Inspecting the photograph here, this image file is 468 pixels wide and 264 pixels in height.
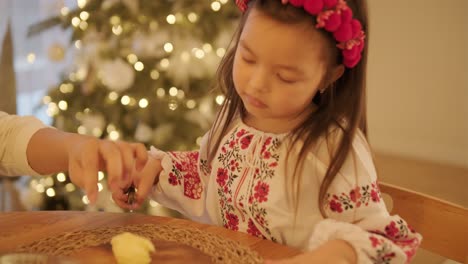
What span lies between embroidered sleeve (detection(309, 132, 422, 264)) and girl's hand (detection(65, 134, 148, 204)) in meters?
0.40

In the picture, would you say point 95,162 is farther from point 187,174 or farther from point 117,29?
point 117,29

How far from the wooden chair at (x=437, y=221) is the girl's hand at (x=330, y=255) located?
36cm

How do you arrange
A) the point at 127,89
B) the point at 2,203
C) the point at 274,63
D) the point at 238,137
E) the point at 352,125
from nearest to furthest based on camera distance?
the point at 274,63 < the point at 352,125 < the point at 238,137 < the point at 127,89 < the point at 2,203

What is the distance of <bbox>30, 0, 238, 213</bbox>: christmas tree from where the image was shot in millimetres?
2070

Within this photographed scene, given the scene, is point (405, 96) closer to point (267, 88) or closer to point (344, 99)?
point (344, 99)

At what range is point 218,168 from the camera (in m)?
1.16

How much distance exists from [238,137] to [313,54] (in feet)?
1.03

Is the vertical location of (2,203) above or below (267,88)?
below

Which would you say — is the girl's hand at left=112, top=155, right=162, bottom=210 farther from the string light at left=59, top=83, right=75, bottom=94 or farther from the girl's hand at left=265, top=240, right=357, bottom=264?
the string light at left=59, top=83, right=75, bottom=94

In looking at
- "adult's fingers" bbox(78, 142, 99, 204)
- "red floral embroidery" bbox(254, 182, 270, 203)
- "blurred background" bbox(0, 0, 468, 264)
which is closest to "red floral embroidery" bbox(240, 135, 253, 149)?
"red floral embroidery" bbox(254, 182, 270, 203)

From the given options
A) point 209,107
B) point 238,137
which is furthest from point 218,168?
point 209,107

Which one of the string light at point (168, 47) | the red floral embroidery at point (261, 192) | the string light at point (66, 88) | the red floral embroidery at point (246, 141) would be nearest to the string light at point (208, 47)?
the string light at point (168, 47)

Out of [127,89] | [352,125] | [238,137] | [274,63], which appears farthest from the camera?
[127,89]

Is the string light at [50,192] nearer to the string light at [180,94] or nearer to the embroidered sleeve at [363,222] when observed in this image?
the string light at [180,94]
